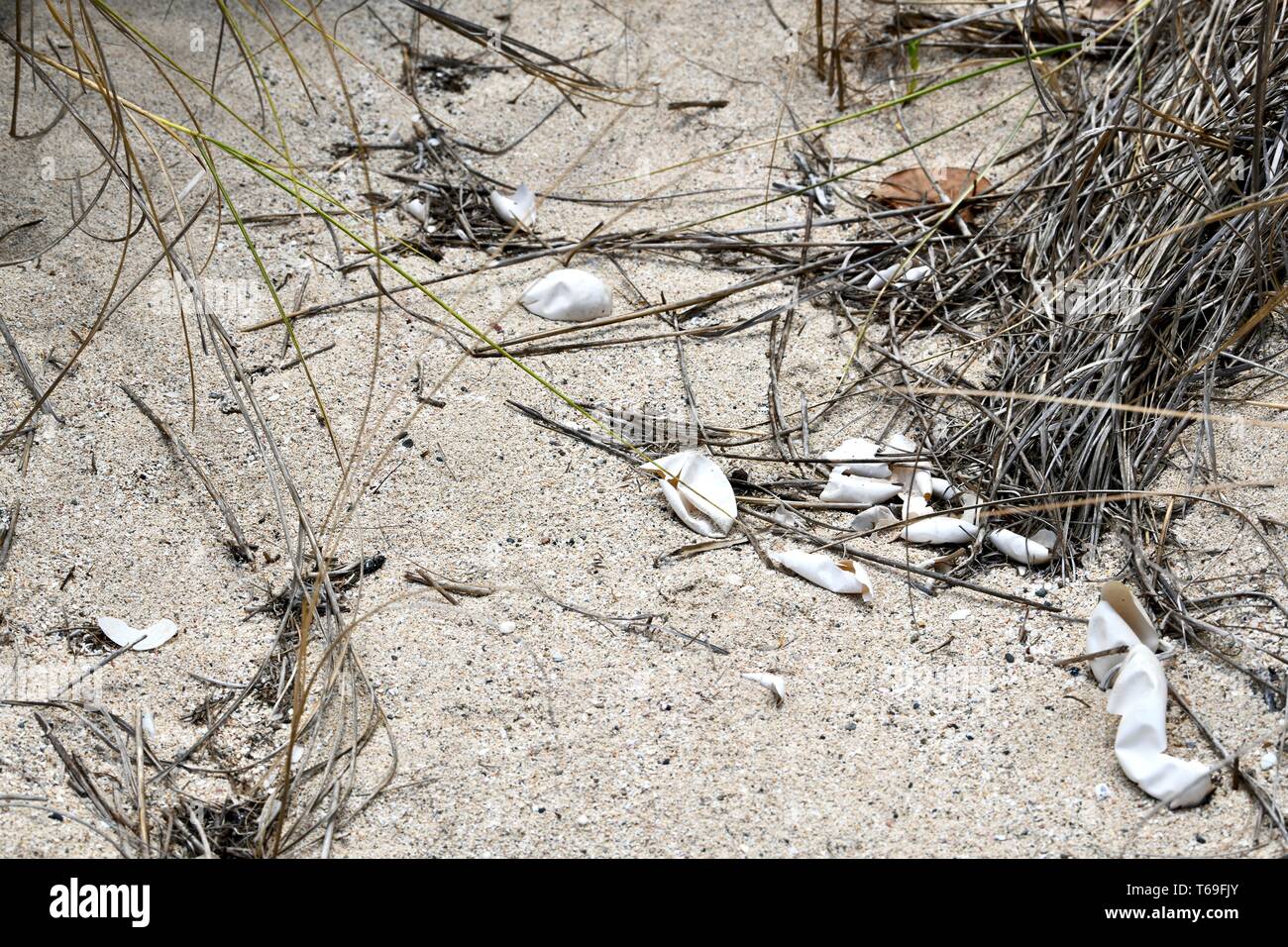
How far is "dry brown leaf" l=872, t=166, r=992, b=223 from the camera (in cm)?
221

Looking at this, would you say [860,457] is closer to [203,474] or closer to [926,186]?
[926,186]

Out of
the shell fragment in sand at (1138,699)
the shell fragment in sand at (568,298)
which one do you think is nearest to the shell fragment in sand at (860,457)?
the shell fragment in sand at (1138,699)

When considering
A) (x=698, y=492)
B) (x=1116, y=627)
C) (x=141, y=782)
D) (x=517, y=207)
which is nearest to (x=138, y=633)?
(x=141, y=782)

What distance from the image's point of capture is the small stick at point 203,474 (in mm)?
1557

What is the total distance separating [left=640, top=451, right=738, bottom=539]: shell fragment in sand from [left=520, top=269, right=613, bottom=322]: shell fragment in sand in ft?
1.31

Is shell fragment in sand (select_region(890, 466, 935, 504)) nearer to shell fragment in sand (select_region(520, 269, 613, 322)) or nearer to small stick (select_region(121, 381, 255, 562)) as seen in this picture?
shell fragment in sand (select_region(520, 269, 613, 322))

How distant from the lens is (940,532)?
160cm

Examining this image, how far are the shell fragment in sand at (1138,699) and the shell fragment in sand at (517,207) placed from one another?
49.8 inches

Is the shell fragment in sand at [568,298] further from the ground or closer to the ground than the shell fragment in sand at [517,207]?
closer to the ground

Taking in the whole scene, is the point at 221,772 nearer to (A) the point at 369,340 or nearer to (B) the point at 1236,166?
(A) the point at 369,340

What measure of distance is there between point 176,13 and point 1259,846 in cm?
248

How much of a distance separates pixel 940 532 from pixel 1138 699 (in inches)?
14.8

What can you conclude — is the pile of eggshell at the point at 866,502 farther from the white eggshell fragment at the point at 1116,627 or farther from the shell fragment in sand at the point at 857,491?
the white eggshell fragment at the point at 1116,627
